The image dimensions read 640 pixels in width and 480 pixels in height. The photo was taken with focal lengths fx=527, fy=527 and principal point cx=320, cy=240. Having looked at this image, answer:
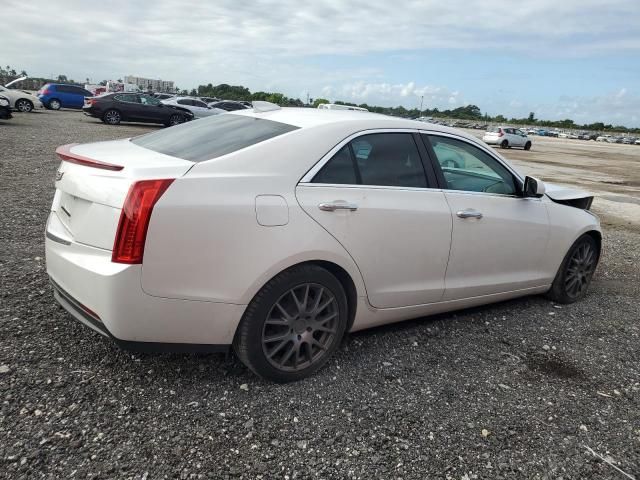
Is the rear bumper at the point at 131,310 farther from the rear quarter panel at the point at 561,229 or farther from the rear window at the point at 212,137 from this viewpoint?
the rear quarter panel at the point at 561,229

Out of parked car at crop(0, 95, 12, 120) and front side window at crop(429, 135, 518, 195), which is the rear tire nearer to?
parked car at crop(0, 95, 12, 120)

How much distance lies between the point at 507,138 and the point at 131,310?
3578cm

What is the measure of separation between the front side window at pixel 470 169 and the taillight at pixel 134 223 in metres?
2.13

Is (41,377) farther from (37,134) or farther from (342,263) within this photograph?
(37,134)

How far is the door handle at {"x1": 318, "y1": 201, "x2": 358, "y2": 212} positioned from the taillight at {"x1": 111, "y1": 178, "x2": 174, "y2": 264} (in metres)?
0.93

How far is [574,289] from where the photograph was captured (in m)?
5.05

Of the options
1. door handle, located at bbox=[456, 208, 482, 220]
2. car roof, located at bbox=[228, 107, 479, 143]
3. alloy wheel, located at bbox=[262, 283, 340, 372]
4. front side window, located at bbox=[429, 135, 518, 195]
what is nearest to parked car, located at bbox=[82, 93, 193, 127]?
car roof, located at bbox=[228, 107, 479, 143]

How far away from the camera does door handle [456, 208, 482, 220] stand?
12.3 ft

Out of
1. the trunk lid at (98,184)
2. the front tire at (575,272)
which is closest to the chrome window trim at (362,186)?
the trunk lid at (98,184)

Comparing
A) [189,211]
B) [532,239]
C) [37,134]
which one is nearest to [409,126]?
[532,239]

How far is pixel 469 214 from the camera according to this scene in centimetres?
380

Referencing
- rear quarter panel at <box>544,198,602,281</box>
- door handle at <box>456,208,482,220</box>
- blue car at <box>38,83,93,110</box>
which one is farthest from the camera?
blue car at <box>38,83,93,110</box>

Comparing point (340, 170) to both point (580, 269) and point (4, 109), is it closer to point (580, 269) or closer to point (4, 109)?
point (580, 269)

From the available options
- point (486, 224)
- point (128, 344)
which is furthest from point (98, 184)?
point (486, 224)
